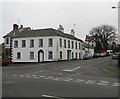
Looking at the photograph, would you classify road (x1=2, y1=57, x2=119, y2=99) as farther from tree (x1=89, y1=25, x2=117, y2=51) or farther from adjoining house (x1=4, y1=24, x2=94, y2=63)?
tree (x1=89, y1=25, x2=117, y2=51)

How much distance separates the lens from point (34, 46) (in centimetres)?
4319

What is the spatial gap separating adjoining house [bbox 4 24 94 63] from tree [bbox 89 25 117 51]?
36177 mm

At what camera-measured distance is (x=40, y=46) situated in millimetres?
42500

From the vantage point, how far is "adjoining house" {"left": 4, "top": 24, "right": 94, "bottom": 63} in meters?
41.4

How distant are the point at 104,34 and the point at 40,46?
1848 inches

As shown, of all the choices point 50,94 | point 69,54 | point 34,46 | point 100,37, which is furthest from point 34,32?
point 100,37

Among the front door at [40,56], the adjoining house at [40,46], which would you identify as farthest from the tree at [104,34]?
the front door at [40,56]

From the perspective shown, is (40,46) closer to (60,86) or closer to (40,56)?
(40,56)

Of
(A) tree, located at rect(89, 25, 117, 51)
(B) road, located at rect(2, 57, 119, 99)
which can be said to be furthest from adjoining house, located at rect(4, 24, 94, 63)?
(A) tree, located at rect(89, 25, 117, 51)

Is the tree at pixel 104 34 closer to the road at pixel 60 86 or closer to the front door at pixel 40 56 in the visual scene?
the front door at pixel 40 56

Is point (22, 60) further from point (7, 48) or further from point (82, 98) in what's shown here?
point (82, 98)

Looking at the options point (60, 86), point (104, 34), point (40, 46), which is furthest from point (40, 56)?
point (104, 34)

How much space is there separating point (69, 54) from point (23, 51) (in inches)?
453

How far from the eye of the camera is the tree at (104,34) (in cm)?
8144
